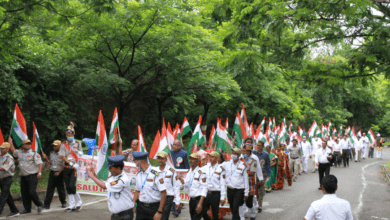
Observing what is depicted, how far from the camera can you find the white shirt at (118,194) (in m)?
4.80

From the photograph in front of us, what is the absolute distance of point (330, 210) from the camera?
390 centimetres

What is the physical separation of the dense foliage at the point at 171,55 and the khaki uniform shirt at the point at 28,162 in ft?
9.89

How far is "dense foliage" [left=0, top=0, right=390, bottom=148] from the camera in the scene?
7855mm

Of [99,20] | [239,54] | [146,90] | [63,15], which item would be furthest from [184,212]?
[146,90]

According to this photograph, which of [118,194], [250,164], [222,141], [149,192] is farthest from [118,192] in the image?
[222,141]

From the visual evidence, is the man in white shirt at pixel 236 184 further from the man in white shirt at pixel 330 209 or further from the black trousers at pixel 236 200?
the man in white shirt at pixel 330 209

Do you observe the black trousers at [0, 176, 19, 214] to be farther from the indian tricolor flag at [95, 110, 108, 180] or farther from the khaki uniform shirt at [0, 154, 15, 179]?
the indian tricolor flag at [95, 110, 108, 180]

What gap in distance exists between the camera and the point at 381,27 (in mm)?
7277

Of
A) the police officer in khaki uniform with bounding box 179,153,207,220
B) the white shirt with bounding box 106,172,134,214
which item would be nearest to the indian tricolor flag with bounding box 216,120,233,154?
the police officer in khaki uniform with bounding box 179,153,207,220

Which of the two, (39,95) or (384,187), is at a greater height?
(39,95)

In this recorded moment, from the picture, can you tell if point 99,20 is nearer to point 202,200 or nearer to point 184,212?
point 184,212

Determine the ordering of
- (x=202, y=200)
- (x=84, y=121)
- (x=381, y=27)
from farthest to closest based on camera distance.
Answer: (x=84, y=121), (x=381, y=27), (x=202, y=200)

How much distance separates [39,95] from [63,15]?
7.26 meters

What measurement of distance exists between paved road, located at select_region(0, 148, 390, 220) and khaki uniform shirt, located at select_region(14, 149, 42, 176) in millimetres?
1025
